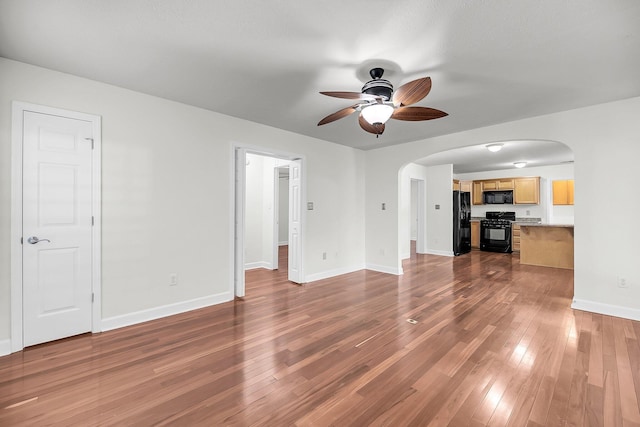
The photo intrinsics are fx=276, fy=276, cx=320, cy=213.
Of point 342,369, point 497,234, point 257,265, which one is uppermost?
point 497,234

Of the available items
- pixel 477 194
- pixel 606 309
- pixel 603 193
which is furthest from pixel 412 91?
pixel 477 194

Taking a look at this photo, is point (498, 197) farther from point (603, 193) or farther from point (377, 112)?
point (377, 112)

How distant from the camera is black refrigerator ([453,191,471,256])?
24.0 ft

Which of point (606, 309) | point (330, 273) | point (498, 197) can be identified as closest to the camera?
point (606, 309)

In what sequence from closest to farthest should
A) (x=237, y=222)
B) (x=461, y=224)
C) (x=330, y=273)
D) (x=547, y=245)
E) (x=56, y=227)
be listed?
(x=56, y=227) → (x=237, y=222) → (x=330, y=273) → (x=547, y=245) → (x=461, y=224)

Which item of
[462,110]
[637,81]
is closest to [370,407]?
[462,110]

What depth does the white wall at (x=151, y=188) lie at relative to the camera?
2504mm

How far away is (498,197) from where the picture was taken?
8273 millimetres

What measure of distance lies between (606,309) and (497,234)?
15.1 ft

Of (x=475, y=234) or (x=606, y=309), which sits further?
(x=475, y=234)

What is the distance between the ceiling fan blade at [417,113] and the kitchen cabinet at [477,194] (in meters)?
7.12

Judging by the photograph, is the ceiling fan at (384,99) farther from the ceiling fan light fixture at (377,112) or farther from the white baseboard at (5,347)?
the white baseboard at (5,347)

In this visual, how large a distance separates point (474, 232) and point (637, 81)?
6220 mm

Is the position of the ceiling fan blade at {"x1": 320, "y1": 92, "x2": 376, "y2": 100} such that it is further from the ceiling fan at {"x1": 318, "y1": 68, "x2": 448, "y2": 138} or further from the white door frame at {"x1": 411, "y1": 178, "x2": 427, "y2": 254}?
the white door frame at {"x1": 411, "y1": 178, "x2": 427, "y2": 254}
